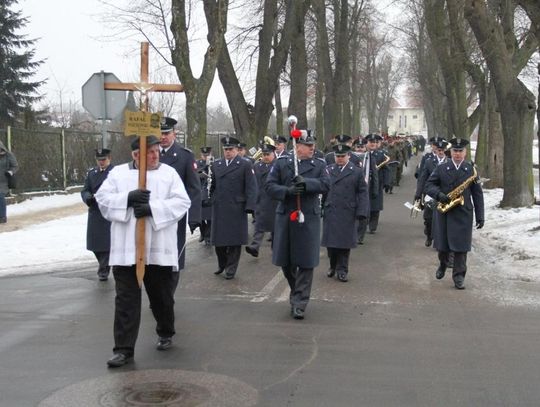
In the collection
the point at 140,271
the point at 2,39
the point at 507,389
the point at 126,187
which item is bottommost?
the point at 507,389

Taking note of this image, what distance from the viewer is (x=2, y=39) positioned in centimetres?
3192

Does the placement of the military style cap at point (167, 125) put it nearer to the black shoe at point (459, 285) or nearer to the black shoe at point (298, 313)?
the black shoe at point (298, 313)

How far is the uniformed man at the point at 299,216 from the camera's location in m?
7.06

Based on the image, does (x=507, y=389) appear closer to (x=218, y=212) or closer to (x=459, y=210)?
(x=459, y=210)

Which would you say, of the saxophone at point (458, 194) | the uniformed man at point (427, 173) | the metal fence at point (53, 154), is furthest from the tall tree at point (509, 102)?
the metal fence at point (53, 154)

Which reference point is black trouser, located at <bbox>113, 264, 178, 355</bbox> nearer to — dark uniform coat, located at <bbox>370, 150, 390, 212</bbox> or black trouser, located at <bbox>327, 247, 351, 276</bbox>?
black trouser, located at <bbox>327, 247, 351, 276</bbox>

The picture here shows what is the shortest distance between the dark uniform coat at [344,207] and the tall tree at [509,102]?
23.6ft

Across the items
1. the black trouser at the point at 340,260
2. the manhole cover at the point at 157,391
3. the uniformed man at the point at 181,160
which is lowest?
the manhole cover at the point at 157,391

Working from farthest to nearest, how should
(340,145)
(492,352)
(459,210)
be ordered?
(340,145)
(459,210)
(492,352)

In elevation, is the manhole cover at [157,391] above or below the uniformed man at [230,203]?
below

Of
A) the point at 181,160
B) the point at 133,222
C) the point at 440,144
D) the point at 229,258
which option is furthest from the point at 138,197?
the point at 440,144

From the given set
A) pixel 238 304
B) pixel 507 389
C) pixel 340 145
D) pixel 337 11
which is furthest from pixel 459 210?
pixel 337 11

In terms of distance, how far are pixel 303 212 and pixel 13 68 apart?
94.2ft

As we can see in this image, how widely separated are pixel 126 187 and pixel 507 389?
10.5ft
